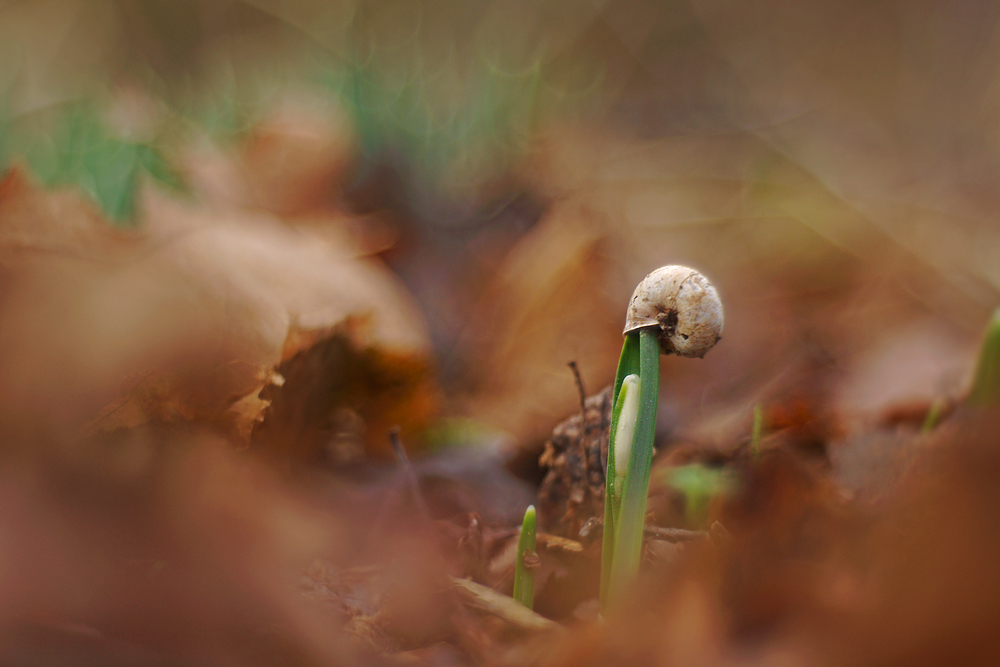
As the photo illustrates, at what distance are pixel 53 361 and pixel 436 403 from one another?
1.42 feet

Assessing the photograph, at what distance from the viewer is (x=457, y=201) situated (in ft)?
4.02

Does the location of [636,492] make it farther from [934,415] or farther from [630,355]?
[934,415]

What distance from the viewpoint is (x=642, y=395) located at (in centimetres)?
45

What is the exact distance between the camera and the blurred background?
0.41 metres

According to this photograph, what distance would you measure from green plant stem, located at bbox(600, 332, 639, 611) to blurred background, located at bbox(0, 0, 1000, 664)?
0.51ft

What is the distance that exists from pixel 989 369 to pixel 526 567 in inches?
16.5

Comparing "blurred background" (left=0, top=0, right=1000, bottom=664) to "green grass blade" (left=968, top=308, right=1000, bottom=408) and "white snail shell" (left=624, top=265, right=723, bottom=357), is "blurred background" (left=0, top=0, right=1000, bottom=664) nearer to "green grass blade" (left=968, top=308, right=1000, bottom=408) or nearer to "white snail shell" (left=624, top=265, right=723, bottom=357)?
"green grass blade" (left=968, top=308, right=1000, bottom=408)

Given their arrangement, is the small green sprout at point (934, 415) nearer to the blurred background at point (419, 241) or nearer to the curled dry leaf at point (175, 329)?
the blurred background at point (419, 241)

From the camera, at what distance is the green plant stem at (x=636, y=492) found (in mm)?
423

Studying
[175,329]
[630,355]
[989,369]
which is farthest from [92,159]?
[989,369]

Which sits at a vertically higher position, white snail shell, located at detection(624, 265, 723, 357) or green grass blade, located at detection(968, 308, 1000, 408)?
green grass blade, located at detection(968, 308, 1000, 408)

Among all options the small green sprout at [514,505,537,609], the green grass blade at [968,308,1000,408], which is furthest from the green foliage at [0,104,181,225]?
the green grass blade at [968,308,1000,408]

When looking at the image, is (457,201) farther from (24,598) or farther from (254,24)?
(254,24)

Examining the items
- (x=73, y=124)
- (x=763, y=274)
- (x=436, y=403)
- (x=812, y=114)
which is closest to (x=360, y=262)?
(x=436, y=403)
